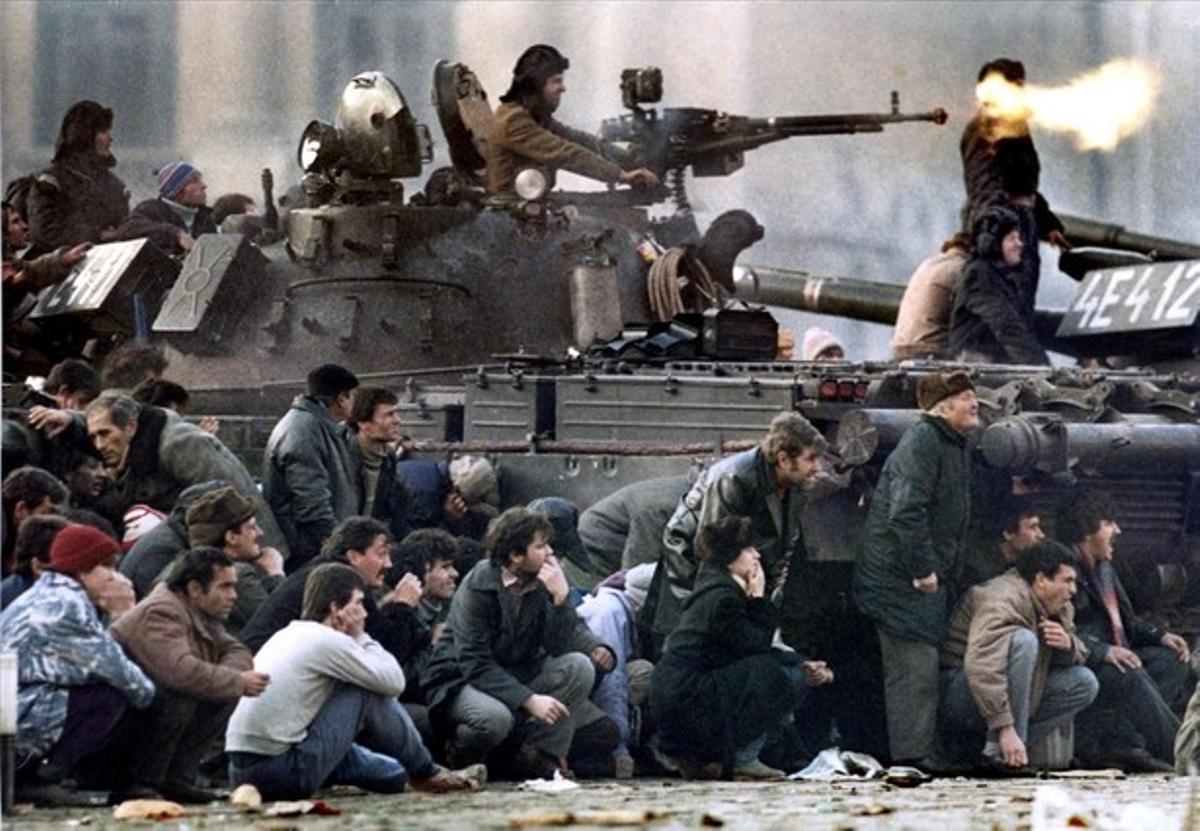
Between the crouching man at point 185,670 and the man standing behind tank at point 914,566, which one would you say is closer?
the crouching man at point 185,670

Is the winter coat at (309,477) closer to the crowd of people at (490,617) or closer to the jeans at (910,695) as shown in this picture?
the crowd of people at (490,617)

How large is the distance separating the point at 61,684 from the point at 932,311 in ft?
25.3

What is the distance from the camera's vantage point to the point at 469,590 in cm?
1502

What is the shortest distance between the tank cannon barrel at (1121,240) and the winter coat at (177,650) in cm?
759

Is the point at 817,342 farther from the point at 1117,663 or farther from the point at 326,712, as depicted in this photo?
Result: the point at 326,712

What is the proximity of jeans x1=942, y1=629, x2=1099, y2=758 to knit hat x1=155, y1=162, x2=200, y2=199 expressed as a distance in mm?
4968

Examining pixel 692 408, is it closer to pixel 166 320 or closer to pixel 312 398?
pixel 312 398

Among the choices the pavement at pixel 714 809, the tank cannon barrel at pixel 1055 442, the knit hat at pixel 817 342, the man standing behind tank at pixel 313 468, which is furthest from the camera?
the knit hat at pixel 817 342

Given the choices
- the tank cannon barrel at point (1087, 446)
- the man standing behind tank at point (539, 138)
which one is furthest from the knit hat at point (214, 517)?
the man standing behind tank at point (539, 138)

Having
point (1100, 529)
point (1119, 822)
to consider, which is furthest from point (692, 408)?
point (1119, 822)

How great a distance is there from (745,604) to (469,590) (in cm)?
120

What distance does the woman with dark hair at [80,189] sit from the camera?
58.5 feet

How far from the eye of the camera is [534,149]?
1933cm

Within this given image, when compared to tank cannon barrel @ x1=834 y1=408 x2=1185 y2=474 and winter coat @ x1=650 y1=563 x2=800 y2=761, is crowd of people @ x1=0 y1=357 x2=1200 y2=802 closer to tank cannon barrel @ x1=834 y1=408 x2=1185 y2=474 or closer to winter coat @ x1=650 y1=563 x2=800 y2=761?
winter coat @ x1=650 y1=563 x2=800 y2=761
